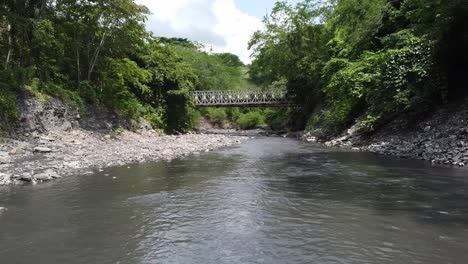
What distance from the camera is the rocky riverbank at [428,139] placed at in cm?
1248

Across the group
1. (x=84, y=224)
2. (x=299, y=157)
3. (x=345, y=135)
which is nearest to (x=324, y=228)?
(x=84, y=224)

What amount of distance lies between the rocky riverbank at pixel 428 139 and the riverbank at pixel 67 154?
7.92m

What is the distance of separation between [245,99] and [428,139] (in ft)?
82.3

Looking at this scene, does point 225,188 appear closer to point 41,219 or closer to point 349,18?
point 41,219

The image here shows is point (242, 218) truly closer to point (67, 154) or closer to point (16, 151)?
point (67, 154)

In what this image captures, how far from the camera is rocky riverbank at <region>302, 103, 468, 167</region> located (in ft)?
40.9

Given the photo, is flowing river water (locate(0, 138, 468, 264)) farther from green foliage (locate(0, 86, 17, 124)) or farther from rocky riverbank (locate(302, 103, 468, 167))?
green foliage (locate(0, 86, 17, 124))

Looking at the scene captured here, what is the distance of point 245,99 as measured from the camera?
38500 millimetres

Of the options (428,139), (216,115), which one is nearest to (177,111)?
(428,139)

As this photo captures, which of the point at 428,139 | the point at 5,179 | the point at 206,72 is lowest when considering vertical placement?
the point at 5,179

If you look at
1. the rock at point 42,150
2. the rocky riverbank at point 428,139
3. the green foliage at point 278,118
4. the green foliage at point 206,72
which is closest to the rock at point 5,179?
the rock at point 42,150

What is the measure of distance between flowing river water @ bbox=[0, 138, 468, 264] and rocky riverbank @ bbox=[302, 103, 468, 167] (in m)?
1.72

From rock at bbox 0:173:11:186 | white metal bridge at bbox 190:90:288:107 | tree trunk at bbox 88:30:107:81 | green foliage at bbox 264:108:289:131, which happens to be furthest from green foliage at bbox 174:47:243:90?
rock at bbox 0:173:11:186

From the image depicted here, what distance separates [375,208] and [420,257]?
92.5 inches
